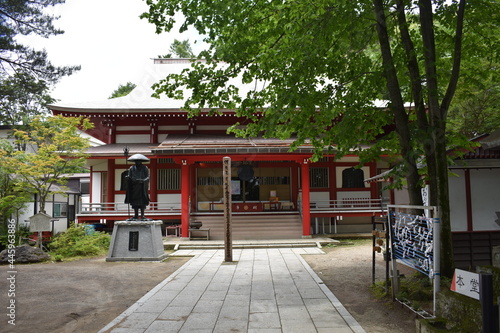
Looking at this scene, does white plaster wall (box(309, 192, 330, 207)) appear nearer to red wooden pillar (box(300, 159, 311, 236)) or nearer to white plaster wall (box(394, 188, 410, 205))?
red wooden pillar (box(300, 159, 311, 236))

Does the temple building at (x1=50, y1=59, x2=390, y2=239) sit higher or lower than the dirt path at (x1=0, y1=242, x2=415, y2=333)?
higher

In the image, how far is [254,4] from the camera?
7191 mm

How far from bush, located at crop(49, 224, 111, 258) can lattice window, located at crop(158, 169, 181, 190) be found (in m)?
5.05

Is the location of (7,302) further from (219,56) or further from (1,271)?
(219,56)

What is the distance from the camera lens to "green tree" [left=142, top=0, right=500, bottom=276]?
6.27 m

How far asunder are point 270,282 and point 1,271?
703 centimetres

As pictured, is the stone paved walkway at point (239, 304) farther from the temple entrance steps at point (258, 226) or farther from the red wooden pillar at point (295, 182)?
the red wooden pillar at point (295, 182)

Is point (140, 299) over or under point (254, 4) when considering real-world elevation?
under

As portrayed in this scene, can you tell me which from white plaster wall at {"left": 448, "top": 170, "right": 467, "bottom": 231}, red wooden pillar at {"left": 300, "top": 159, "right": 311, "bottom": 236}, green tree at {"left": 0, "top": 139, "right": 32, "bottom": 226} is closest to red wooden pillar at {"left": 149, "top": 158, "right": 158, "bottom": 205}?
green tree at {"left": 0, "top": 139, "right": 32, "bottom": 226}

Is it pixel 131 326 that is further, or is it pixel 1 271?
pixel 1 271

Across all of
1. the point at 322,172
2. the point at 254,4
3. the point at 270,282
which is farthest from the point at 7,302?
the point at 322,172

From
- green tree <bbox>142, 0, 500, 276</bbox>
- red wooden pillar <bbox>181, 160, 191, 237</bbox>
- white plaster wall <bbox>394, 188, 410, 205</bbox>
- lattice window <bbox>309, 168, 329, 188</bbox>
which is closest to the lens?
green tree <bbox>142, 0, 500, 276</bbox>

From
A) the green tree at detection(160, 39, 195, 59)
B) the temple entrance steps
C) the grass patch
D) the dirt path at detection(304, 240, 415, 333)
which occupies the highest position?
the green tree at detection(160, 39, 195, 59)

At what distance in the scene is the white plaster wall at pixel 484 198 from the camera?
29.9 ft
